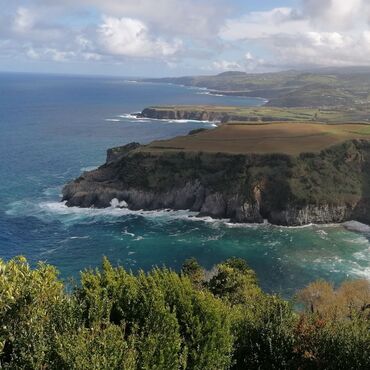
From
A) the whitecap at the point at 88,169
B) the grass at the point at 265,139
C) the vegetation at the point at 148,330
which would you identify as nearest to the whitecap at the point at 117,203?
the grass at the point at 265,139

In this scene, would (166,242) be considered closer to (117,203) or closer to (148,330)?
(117,203)

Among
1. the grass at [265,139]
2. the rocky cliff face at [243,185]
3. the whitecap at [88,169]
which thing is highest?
the grass at [265,139]

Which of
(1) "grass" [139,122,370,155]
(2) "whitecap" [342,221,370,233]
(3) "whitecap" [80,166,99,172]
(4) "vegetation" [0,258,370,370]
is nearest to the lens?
(4) "vegetation" [0,258,370,370]

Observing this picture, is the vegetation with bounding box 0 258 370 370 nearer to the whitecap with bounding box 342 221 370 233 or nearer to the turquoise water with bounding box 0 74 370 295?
the turquoise water with bounding box 0 74 370 295

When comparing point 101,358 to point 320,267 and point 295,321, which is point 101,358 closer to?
point 295,321

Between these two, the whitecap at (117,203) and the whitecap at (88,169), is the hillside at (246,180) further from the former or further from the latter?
the whitecap at (88,169)

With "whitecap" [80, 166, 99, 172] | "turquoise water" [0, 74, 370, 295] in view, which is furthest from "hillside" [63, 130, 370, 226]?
"whitecap" [80, 166, 99, 172]
